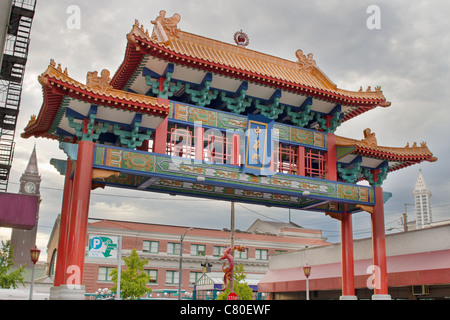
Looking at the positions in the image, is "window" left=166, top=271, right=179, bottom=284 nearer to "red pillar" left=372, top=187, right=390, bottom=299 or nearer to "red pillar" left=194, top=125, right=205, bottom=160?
"red pillar" left=372, top=187, right=390, bottom=299

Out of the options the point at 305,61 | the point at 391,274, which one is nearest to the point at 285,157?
the point at 305,61

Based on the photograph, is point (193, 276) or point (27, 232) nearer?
point (193, 276)

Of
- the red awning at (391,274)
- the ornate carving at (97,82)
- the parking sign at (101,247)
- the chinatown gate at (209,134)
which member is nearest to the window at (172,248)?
the red awning at (391,274)

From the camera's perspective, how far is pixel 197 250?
184ft

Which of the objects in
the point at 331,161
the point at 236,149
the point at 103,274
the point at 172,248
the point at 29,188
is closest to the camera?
the point at 236,149

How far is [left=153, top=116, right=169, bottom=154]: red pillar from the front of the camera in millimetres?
18859

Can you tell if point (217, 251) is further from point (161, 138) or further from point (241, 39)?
point (161, 138)

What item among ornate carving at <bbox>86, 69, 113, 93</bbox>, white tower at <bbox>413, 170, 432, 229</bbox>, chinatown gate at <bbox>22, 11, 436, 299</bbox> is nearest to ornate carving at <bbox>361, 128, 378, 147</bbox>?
chinatown gate at <bbox>22, 11, 436, 299</bbox>

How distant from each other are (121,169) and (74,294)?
15.8ft

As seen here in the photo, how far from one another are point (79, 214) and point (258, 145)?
26.7 feet

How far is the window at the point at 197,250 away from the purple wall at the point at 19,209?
1536 inches

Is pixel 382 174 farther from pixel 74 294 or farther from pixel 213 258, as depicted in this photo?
pixel 213 258

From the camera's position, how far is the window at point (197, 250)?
5575 cm

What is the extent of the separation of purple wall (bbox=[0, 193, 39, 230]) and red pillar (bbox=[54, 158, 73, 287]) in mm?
1374
